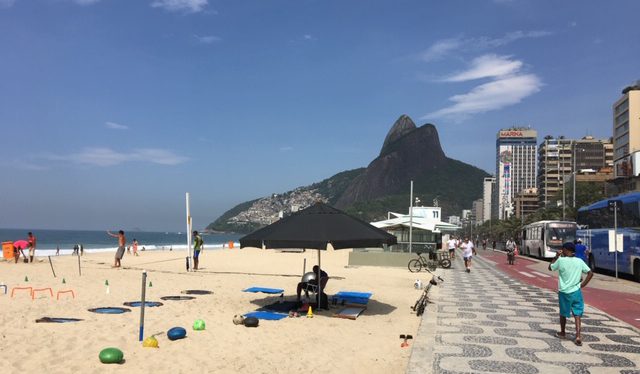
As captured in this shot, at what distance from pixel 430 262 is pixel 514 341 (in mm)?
15408

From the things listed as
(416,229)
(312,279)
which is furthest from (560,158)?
(312,279)

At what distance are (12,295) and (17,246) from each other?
49.2 ft

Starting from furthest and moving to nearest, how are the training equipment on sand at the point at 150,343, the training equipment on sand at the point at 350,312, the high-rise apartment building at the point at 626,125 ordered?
the high-rise apartment building at the point at 626,125, the training equipment on sand at the point at 350,312, the training equipment on sand at the point at 150,343

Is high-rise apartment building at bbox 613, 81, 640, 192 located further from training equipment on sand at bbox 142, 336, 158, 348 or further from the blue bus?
training equipment on sand at bbox 142, 336, 158, 348

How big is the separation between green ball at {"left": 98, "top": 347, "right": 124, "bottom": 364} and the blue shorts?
247 inches

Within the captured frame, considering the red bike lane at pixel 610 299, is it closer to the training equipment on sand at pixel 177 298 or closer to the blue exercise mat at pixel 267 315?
the blue exercise mat at pixel 267 315

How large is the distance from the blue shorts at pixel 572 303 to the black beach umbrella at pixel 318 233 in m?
3.21

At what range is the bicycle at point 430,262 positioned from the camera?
2092 cm

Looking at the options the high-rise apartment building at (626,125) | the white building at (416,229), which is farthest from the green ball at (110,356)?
the high-rise apartment building at (626,125)

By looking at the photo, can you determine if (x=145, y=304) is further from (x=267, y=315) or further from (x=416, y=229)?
(x=416, y=229)

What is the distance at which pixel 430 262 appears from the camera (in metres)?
22.8

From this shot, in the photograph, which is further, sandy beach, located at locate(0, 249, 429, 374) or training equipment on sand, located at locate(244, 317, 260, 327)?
training equipment on sand, located at locate(244, 317, 260, 327)

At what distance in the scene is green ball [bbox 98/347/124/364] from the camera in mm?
5922

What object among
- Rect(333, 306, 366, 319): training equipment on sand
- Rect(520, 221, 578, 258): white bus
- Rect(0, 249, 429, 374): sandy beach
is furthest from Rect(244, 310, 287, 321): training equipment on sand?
Rect(520, 221, 578, 258): white bus
